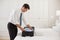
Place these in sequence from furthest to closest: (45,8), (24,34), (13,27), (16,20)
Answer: (45,8) → (13,27) → (16,20) → (24,34)

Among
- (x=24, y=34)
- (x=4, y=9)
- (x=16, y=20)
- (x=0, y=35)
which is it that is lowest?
(x=0, y=35)

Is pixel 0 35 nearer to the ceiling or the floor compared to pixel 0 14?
nearer to the floor

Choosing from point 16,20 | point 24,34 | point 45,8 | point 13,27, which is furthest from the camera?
point 45,8

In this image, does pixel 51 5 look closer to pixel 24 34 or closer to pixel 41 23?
pixel 41 23

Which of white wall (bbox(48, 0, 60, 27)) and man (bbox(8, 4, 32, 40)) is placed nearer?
man (bbox(8, 4, 32, 40))

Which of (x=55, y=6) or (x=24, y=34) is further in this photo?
(x=55, y=6)

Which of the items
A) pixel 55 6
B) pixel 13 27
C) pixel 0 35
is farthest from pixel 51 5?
pixel 13 27

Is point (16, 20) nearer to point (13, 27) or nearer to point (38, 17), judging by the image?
point (13, 27)

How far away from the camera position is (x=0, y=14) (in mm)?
5617

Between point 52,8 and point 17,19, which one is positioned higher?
point 52,8

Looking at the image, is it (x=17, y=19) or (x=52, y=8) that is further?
(x=52, y=8)

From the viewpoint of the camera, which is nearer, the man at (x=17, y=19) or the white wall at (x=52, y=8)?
the man at (x=17, y=19)

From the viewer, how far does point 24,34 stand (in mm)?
2674

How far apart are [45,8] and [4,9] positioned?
1637mm
